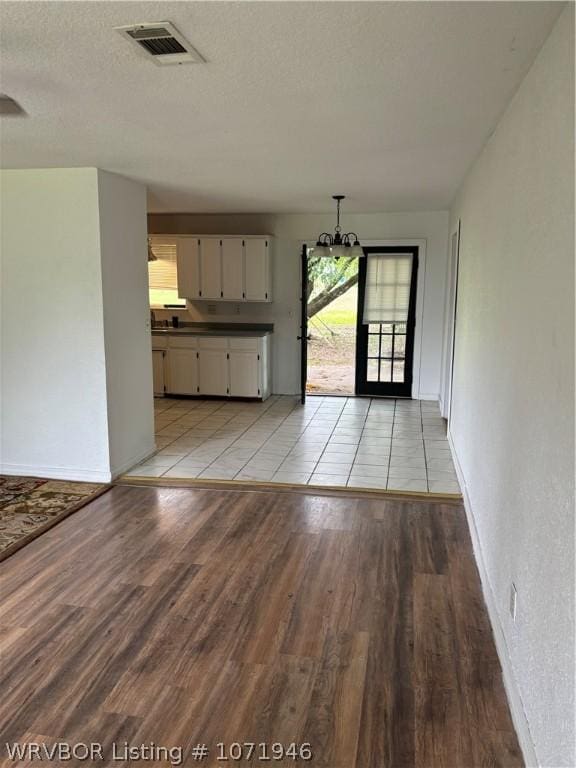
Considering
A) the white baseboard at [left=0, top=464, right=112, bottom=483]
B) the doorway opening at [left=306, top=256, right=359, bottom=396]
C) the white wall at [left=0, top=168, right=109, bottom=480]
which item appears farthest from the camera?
the doorway opening at [left=306, top=256, right=359, bottom=396]

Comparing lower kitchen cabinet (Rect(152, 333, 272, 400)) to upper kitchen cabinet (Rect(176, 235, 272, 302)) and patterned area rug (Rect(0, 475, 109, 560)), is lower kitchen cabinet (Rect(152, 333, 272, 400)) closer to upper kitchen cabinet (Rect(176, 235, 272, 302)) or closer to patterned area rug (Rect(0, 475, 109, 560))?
upper kitchen cabinet (Rect(176, 235, 272, 302))

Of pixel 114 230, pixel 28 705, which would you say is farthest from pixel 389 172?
pixel 28 705

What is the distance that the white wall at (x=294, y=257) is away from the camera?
6.97 metres

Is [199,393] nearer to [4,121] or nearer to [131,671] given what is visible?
[4,121]

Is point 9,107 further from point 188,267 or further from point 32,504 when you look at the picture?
point 188,267

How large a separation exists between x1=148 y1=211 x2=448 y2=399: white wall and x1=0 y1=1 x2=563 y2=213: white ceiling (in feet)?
9.68

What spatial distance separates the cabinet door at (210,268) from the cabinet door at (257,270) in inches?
14.3

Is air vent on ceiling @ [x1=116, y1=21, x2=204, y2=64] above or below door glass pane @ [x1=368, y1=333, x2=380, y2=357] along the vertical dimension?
above

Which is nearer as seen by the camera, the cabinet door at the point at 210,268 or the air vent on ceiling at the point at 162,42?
the air vent on ceiling at the point at 162,42

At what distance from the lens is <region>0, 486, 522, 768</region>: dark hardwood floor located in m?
1.91

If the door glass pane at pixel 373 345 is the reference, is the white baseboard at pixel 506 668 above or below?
below

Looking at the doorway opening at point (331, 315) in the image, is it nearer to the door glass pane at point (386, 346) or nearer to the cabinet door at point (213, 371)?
the door glass pane at point (386, 346)

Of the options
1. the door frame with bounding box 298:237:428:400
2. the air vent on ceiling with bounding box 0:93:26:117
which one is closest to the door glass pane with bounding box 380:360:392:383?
the door frame with bounding box 298:237:428:400

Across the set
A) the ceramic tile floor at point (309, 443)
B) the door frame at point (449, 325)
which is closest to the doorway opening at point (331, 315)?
the ceramic tile floor at point (309, 443)
